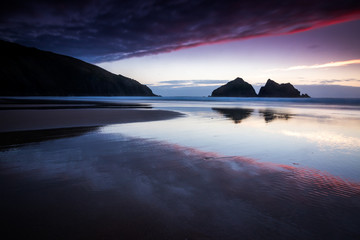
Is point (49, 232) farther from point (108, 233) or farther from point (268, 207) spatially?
point (268, 207)

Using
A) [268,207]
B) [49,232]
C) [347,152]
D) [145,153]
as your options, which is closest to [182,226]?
[268,207]

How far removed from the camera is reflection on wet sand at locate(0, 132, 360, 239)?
2.96 meters

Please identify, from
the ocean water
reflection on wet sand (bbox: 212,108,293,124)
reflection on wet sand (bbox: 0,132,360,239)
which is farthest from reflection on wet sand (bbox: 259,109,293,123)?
reflection on wet sand (bbox: 0,132,360,239)

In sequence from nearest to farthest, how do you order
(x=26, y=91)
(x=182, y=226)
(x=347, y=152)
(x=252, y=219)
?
(x=182, y=226) → (x=252, y=219) → (x=347, y=152) → (x=26, y=91)

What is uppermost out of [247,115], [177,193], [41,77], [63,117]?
[41,77]

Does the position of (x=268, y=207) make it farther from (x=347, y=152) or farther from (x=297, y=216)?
(x=347, y=152)

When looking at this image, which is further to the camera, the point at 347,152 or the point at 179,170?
the point at 347,152

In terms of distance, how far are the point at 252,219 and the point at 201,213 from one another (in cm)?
86

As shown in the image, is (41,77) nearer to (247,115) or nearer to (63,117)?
(63,117)

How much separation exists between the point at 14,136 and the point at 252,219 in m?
11.5

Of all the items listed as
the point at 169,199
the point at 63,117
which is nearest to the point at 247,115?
the point at 63,117

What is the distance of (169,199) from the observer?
3.88 meters

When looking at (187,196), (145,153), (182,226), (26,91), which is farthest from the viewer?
(26,91)

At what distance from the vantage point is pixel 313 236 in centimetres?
287
